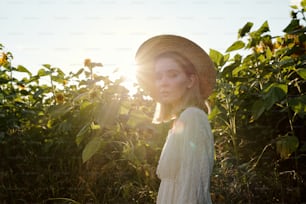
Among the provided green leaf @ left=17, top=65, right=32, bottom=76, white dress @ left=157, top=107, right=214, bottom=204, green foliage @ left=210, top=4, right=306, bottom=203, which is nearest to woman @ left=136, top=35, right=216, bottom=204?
white dress @ left=157, top=107, right=214, bottom=204

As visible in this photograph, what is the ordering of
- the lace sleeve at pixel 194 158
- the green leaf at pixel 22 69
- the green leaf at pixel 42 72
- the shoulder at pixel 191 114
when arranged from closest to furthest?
the lace sleeve at pixel 194 158 → the shoulder at pixel 191 114 → the green leaf at pixel 42 72 → the green leaf at pixel 22 69

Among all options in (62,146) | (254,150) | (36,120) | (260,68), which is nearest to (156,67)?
(260,68)

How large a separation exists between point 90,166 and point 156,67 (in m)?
1.33

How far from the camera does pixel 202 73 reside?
1680mm

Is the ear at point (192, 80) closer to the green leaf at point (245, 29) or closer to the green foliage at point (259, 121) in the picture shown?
the green foliage at point (259, 121)

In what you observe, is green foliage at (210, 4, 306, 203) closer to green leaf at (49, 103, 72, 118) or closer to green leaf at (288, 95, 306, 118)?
green leaf at (288, 95, 306, 118)

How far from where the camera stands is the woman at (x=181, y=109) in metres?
1.37

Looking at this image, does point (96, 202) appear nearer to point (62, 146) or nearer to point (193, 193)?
point (62, 146)

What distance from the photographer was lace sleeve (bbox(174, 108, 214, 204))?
4.45ft

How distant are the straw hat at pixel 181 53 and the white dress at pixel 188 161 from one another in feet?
0.78

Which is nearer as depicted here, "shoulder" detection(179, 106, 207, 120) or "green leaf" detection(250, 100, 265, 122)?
"shoulder" detection(179, 106, 207, 120)

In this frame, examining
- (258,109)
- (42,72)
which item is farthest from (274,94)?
(42,72)

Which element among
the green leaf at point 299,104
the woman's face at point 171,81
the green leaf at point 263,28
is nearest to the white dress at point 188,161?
the woman's face at point 171,81

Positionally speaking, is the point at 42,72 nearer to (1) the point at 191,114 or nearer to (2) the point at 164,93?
(2) the point at 164,93
